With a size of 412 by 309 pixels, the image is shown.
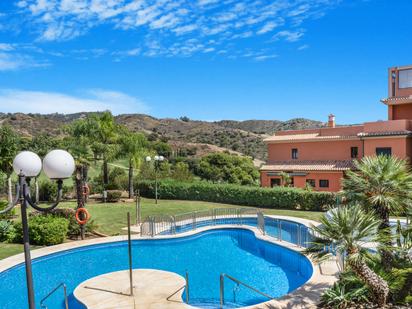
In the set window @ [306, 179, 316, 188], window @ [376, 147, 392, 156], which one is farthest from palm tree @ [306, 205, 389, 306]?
window @ [306, 179, 316, 188]

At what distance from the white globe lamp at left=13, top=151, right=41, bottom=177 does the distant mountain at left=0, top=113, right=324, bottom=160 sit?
66.1m

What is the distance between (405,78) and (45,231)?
28.2 meters

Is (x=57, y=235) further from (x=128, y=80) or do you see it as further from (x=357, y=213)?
(x=128, y=80)

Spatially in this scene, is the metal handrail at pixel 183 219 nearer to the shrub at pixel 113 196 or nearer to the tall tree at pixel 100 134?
the shrub at pixel 113 196

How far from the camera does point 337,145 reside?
30.2 m

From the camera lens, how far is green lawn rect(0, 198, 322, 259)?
1905 cm

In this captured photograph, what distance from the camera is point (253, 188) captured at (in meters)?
26.8

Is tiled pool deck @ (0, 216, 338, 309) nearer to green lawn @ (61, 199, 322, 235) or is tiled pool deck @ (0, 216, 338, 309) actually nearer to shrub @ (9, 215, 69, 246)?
shrub @ (9, 215, 69, 246)

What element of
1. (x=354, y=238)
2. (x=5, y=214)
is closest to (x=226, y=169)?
(x=5, y=214)

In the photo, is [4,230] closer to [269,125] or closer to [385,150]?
[385,150]

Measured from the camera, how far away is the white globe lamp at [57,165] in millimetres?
4594

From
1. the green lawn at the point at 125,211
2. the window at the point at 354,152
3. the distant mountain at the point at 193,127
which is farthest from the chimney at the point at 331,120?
the distant mountain at the point at 193,127

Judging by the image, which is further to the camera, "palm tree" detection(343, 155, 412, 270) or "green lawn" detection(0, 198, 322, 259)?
"green lawn" detection(0, 198, 322, 259)

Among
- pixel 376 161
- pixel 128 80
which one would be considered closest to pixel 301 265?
pixel 376 161
